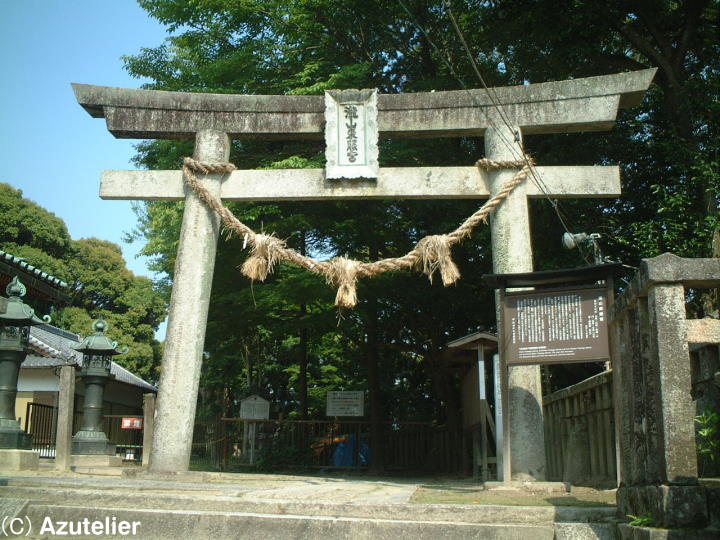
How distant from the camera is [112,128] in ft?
31.3

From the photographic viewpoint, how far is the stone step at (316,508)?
4.71 metres

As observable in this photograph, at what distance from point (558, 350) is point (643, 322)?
2224 millimetres

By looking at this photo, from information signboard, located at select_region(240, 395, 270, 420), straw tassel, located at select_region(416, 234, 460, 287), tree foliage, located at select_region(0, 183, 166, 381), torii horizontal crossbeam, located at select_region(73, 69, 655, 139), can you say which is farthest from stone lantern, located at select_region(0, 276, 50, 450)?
tree foliage, located at select_region(0, 183, 166, 381)

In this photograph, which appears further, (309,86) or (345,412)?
(345,412)

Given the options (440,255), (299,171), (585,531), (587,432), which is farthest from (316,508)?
(299,171)

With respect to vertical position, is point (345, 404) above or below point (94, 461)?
above

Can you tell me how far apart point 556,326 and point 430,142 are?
9217mm

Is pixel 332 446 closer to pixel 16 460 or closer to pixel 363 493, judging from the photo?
pixel 16 460

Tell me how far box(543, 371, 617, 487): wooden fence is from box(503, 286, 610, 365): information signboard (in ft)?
4.64

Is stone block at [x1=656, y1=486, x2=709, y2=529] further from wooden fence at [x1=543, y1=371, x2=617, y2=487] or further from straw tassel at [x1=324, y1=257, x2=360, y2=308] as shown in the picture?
straw tassel at [x1=324, y1=257, x2=360, y2=308]

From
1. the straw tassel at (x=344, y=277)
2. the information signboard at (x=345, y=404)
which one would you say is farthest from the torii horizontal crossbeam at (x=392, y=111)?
the information signboard at (x=345, y=404)

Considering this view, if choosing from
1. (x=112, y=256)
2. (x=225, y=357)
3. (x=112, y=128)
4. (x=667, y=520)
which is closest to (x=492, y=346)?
(x=112, y=128)

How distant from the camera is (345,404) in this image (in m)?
18.0

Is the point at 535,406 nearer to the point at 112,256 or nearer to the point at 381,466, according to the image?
the point at 381,466
